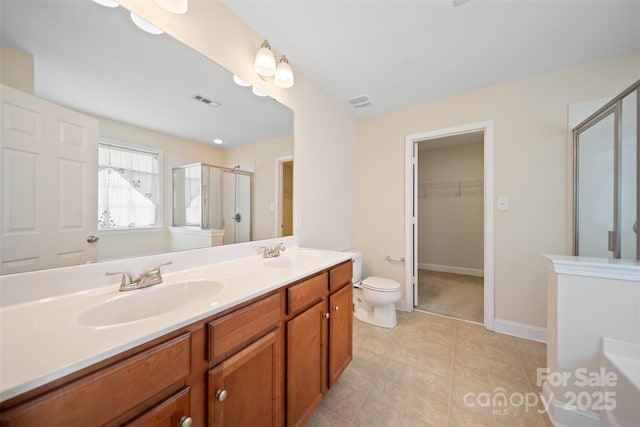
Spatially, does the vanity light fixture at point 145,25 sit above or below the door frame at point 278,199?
above

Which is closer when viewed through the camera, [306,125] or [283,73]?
[283,73]

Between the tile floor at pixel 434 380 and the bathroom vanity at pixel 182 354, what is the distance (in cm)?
28

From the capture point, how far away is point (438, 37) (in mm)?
1607

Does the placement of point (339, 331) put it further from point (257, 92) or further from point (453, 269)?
point (453, 269)

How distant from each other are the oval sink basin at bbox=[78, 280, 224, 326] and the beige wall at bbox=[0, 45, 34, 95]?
779 mm

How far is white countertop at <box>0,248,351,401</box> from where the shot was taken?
43cm

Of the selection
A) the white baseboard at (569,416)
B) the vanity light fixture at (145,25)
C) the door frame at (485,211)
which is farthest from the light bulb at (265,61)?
the white baseboard at (569,416)

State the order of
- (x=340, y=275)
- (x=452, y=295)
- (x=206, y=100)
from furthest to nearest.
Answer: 1. (x=452, y=295)
2. (x=340, y=275)
3. (x=206, y=100)

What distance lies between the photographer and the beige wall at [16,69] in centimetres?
71

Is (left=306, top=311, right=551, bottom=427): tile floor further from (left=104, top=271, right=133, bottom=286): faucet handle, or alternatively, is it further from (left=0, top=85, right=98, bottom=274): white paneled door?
(left=0, top=85, right=98, bottom=274): white paneled door

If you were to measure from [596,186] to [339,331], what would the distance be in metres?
2.24

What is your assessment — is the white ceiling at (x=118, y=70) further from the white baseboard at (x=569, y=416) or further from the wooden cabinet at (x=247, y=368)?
the white baseboard at (x=569, y=416)

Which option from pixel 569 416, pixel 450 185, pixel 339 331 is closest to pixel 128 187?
pixel 339 331

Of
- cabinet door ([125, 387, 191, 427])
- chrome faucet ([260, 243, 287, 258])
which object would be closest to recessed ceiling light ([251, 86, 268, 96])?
chrome faucet ([260, 243, 287, 258])
